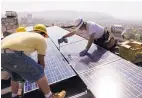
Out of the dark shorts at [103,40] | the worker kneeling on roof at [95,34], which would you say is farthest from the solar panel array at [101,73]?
the dark shorts at [103,40]

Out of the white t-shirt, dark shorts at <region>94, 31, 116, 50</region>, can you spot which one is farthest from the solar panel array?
dark shorts at <region>94, 31, 116, 50</region>

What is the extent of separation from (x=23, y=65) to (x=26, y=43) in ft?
1.27

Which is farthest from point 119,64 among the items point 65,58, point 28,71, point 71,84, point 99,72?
point 28,71

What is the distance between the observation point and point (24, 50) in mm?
3557

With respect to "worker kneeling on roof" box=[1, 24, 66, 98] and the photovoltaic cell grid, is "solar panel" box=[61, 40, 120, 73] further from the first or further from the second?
"worker kneeling on roof" box=[1, 24, 66, 98]

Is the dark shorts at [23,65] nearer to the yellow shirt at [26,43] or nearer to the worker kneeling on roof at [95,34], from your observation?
the yellow shirt at [26,43]

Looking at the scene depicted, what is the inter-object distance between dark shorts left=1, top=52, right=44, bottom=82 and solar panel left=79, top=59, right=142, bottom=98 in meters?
0.95

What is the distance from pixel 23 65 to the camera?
3.53 m

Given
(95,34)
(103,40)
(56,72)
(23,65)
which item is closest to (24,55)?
(23,65)

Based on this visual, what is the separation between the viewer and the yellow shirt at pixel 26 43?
3.51 metres

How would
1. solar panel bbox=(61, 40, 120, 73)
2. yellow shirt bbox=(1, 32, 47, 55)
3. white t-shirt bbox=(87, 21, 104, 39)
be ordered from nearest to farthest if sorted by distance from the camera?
yellow shirt bbox=(1, 32, 47, 55) → solar panel bbox=(61, 40, 120, 73) → white t-shirt bbox=(87, 21, 104, 39)

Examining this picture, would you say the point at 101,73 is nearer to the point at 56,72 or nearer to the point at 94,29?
the point at 56,72

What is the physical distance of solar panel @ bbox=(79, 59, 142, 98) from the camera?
3.30m

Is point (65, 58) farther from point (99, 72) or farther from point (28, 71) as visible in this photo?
point (28, 71)
